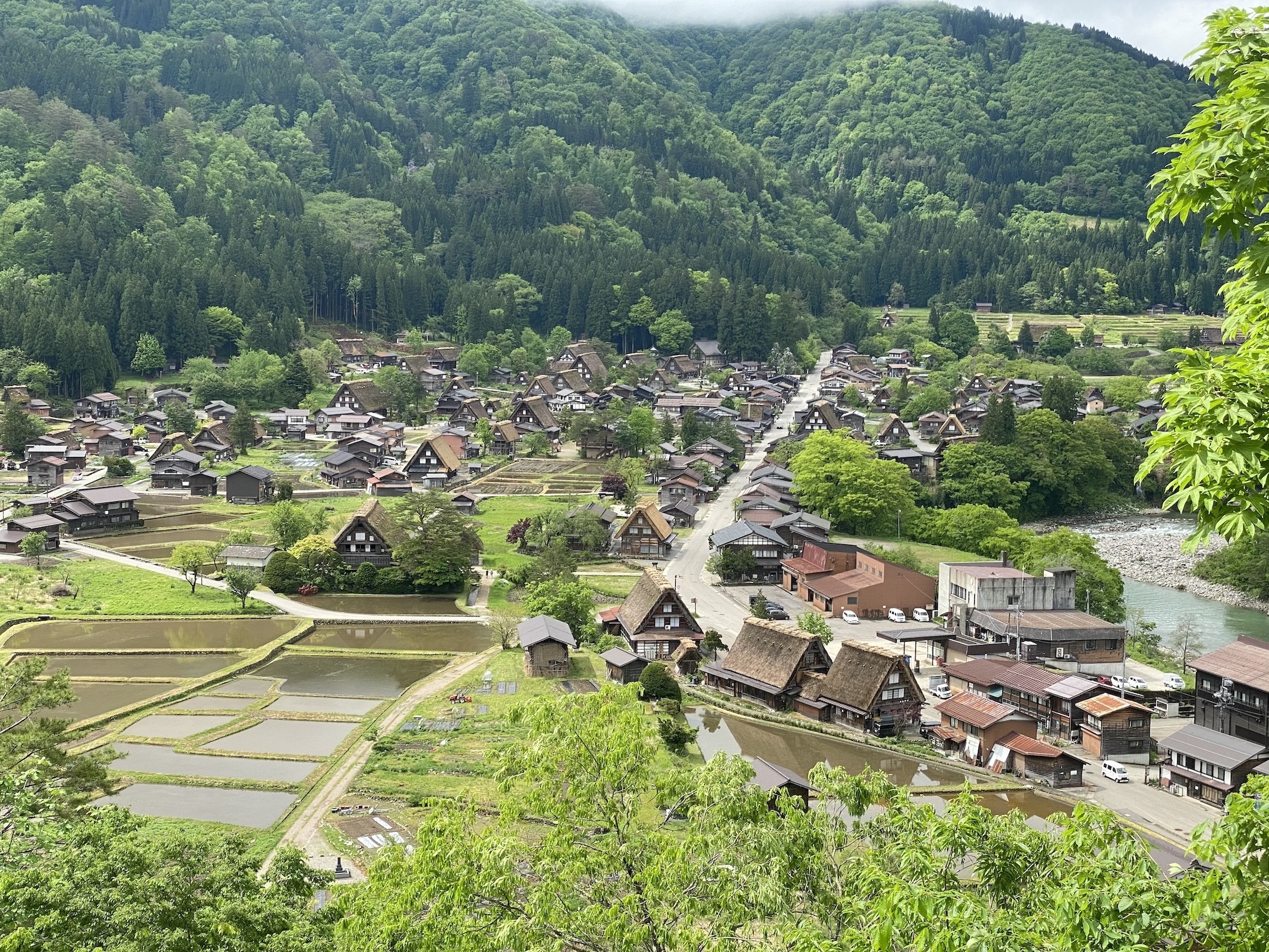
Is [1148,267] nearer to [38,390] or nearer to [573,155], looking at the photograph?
[573,155]

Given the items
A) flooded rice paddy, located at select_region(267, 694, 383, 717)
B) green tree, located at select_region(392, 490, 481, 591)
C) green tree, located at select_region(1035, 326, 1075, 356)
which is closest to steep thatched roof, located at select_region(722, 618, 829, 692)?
flooded rice paddy, located at select_region(267, 694, 383, 717)

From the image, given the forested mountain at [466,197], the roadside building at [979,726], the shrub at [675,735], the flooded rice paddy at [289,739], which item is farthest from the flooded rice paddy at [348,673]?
the forested mountain at [466,197]

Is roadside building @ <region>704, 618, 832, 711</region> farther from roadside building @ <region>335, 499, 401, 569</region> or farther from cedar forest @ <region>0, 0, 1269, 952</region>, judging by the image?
roadside building @ <region>335, 499, 401, 569</region>

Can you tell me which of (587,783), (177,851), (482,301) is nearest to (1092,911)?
(587,783)

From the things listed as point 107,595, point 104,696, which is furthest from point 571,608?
point 107,595

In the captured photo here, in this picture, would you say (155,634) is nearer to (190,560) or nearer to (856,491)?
(190,560)

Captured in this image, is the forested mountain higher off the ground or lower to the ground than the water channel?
higher
